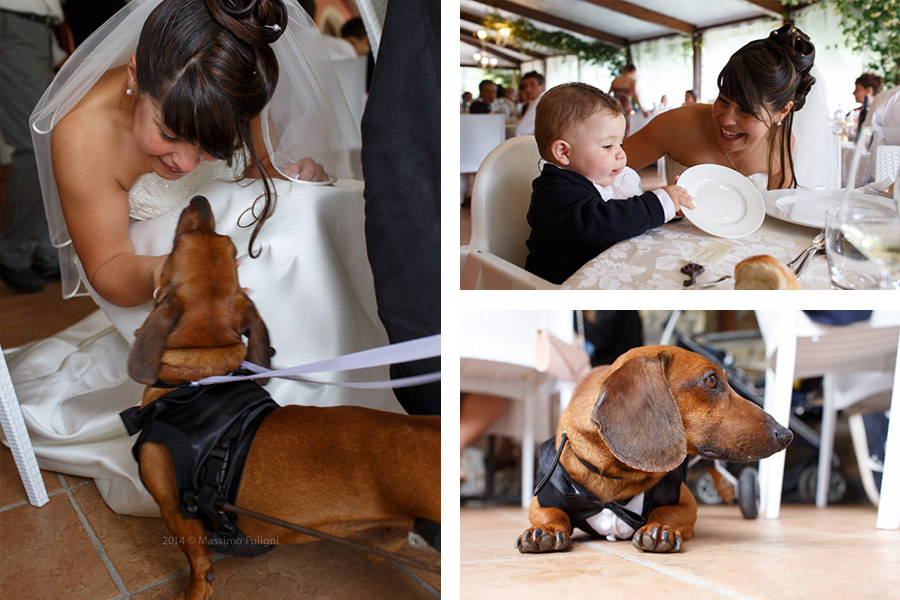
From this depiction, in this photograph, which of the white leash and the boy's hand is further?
the white leash

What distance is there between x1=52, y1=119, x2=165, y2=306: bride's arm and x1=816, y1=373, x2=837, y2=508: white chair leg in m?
1.05

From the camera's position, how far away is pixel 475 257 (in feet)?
2.93

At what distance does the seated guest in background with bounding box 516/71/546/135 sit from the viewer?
0.79m

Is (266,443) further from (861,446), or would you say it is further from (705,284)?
(861,446)

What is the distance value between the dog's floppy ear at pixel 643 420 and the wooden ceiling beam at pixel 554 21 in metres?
0.43

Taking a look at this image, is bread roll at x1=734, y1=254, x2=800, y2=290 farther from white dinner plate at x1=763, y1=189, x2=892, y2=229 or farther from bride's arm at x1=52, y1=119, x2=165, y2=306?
bride's arm at x1=52, y1=119, x2=165, y2=306

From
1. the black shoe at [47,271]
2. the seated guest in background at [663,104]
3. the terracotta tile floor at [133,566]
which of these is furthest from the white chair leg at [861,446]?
the black shoe at [47,271]

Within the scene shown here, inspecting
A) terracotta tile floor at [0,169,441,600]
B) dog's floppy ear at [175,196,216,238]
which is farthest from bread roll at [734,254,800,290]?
dog's floppy ear at [175,196,216,238]

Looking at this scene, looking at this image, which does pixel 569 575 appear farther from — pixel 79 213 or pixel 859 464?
pixel 79 213

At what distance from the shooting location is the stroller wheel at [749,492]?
98 cm

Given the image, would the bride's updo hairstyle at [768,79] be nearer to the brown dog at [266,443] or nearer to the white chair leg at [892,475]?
the white chair leg at [892,475]

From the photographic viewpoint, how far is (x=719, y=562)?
0.90m

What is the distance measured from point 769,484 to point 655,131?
59 cm

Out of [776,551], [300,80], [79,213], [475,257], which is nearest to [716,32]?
[475,257]
